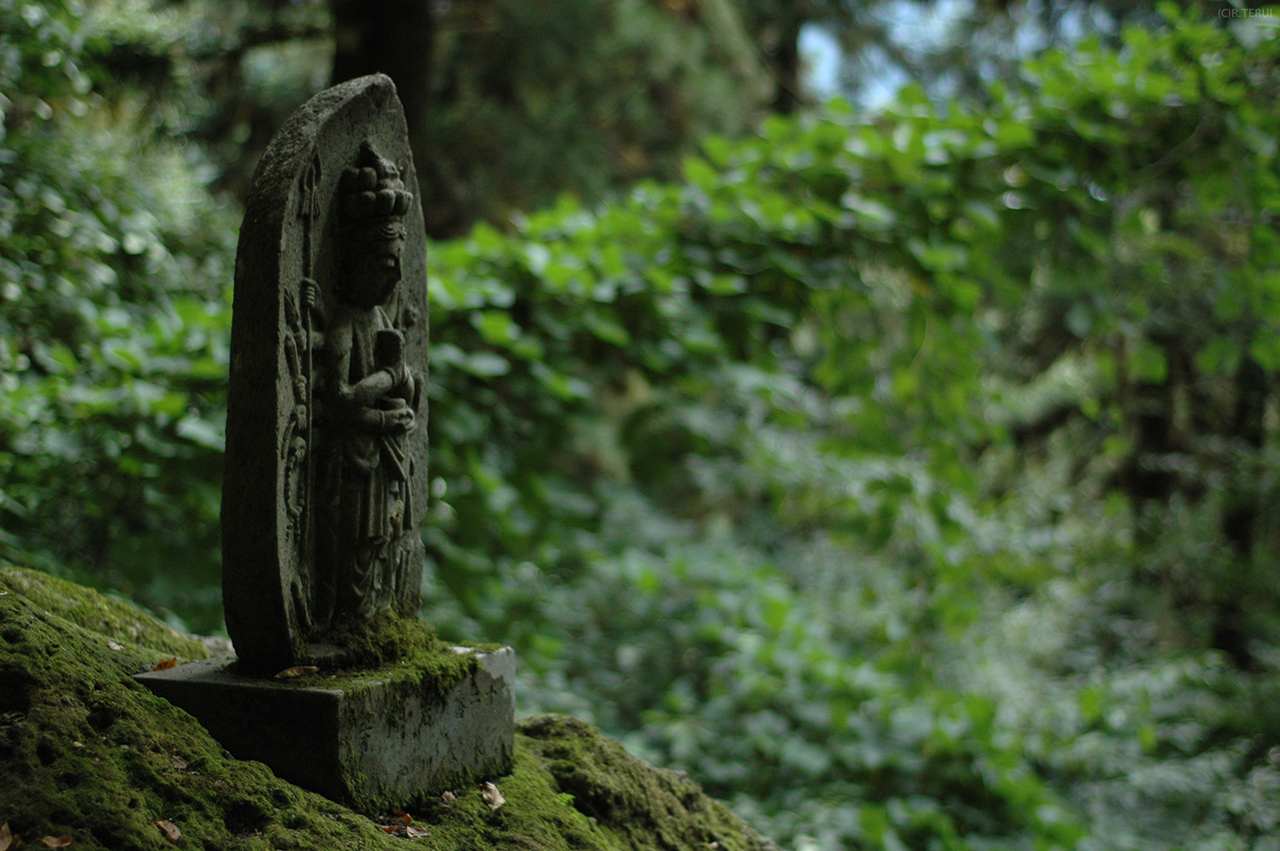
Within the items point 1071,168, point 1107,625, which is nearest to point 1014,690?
point 1107,625

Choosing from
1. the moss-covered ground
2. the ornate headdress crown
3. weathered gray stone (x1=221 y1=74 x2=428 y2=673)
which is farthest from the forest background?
the ornate headdress crown

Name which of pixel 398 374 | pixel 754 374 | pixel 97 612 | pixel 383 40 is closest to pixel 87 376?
pixel 97 612

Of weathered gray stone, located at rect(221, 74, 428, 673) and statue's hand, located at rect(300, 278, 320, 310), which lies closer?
weathered gray stone, located at rect(221, 74, 428, 673)

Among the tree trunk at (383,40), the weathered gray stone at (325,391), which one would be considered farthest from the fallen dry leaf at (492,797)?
the tree trunk at (383,40)

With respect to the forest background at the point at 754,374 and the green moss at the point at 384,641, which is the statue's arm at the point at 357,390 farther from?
the forest background at the point at 754,374

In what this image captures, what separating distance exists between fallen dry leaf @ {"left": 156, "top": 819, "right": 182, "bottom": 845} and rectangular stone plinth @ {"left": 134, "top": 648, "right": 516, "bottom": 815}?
289mm

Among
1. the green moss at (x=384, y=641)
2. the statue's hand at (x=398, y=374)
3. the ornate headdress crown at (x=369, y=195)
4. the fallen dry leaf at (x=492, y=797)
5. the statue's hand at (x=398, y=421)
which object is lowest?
the fallen dry leaf at (x=492, y=797)

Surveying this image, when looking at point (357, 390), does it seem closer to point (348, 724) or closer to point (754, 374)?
point (348, 724)

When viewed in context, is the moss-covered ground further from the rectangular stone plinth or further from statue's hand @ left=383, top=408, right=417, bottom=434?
statue's hand @ left=383, top=408, right=417, bottom=434

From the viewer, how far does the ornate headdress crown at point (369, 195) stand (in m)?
2.13

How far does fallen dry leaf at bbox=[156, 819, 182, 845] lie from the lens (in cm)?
155

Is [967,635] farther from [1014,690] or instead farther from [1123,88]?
[1123,88]

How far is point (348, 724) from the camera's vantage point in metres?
1.84

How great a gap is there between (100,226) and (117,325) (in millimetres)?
613
